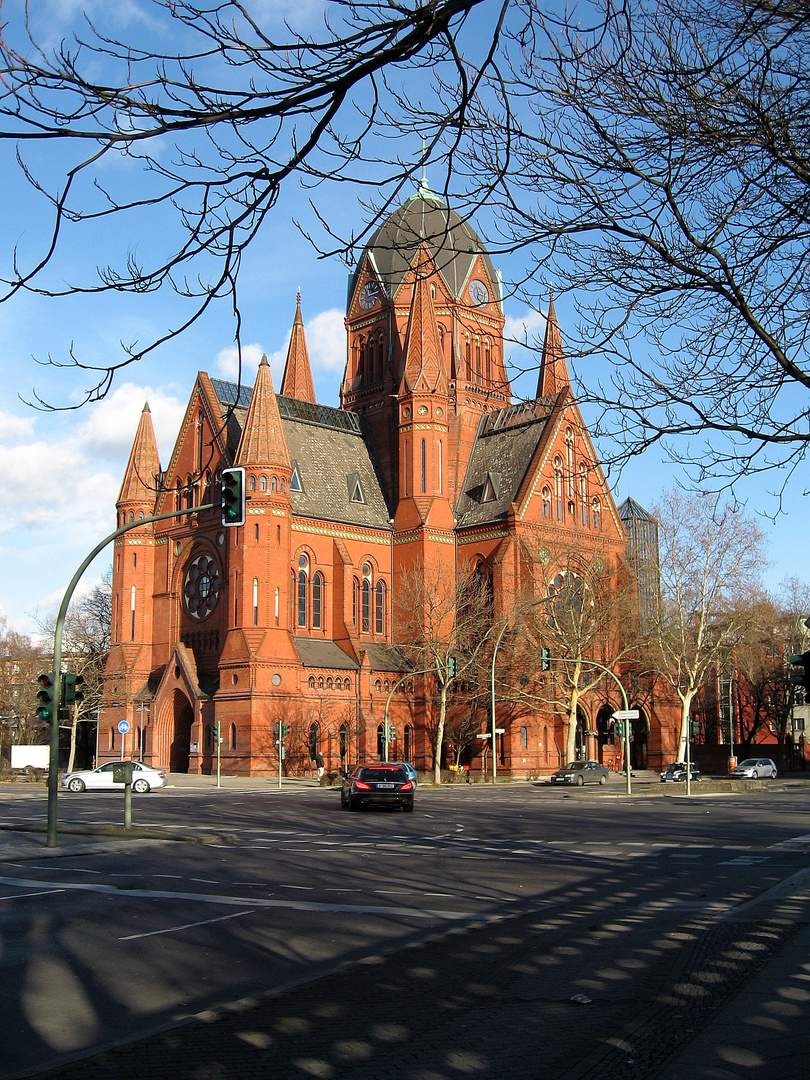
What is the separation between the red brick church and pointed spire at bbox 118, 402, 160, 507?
0.39 feet

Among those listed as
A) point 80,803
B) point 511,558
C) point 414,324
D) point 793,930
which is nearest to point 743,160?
point 793,930

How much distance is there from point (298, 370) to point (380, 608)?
20.0 metres

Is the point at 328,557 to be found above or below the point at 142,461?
below

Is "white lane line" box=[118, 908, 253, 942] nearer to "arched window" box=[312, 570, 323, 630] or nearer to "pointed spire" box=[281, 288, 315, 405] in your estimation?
"arched window" box=[312, 570, 323, 630]

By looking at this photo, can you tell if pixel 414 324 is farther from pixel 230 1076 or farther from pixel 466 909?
pixel 230 1076

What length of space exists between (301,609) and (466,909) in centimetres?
4433

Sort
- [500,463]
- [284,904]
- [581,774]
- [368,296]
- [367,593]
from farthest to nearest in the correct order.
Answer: [368,296], [500,463], [367,593], [581,774], [284,904]

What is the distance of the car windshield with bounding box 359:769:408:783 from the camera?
28319 millimetres

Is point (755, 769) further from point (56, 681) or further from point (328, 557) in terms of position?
point (56, 681)

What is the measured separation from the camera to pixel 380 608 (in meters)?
59.7

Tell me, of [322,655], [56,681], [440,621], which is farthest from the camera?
[440,621]

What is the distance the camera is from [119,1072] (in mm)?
5953

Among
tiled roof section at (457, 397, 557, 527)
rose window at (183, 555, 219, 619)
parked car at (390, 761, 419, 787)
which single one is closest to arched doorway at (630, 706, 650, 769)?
tiled roof section at (457, 397, 557, 527)

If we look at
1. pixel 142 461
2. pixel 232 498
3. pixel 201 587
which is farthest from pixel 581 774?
pixel 232 498
